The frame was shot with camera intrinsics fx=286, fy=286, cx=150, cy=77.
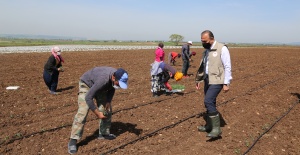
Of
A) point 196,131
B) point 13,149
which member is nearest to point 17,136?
point 13,149

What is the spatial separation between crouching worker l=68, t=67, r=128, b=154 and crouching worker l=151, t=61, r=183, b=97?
327 cm

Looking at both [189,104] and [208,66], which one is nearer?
[208,66]

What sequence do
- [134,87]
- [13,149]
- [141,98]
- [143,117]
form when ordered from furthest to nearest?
[134,87] → [141,98] → [143,117] → [13,149]

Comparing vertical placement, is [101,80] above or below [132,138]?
above

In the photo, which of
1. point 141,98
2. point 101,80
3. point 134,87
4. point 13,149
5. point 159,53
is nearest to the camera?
point 101,80

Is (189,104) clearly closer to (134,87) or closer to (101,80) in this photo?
(134,87)

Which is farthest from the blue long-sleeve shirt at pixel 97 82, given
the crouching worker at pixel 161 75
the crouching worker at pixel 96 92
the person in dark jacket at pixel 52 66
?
the person in dark jacket at pixel 52 66

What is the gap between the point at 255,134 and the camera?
5.67 m

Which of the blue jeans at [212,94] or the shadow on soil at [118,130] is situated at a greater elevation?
the blue jeans at [212,94]

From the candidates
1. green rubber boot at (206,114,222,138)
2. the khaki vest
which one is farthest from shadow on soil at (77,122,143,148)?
the khaki vest

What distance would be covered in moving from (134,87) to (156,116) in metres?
3.54

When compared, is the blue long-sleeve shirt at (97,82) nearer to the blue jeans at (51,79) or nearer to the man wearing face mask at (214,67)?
the man wearing face mask at (214,67)

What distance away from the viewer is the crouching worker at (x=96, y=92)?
4104mm

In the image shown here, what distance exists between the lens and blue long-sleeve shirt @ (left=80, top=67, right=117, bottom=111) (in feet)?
13.5
